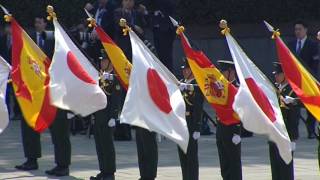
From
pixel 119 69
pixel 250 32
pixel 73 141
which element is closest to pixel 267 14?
pixel 250 32

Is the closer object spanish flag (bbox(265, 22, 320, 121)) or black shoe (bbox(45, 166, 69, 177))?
spanish flag (bbox(265, 22, 320, 121))

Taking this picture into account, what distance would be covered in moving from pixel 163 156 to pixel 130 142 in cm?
→ 163

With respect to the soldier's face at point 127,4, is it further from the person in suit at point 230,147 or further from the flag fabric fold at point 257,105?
the flag fabric fold at point 257,105

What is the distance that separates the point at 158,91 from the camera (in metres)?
11.9

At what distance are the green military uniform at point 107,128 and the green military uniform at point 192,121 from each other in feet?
4.28

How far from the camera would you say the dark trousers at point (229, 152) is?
39.5 ft

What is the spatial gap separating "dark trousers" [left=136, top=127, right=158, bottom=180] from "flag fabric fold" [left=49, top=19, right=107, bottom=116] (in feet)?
2.63

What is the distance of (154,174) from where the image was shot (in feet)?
42.1

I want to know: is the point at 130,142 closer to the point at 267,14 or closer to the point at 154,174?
the point at 154,174

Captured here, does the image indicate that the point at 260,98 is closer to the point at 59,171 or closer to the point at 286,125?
the point at 286,125

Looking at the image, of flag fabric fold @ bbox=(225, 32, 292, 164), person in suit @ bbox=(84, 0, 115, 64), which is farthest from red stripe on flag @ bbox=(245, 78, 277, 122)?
person in suit @ bbox=(84, 0, 115, 64)

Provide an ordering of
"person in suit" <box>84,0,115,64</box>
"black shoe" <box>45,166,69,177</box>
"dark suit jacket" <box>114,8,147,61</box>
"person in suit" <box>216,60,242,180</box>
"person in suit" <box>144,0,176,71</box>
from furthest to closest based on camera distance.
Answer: "person in suit" <box>144,0,176,71</box> → "person in suit" <box>84,0,115,64</box> → "dark suit jacket" <box>114,8,147,61</box> → "black shoe" <box>45,166,69,177</box> → "person in suit" <box>216,60,242,180</box>

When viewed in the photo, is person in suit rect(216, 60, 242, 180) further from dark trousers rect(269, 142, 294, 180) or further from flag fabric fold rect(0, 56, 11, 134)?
flag fabric fold rect(0, 56, 11, 134)

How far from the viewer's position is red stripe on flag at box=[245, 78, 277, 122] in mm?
11153
